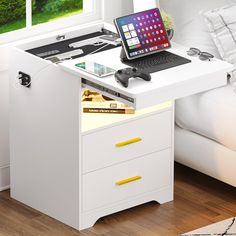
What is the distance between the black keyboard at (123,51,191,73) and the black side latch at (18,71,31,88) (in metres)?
0.42

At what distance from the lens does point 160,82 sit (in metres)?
3.82

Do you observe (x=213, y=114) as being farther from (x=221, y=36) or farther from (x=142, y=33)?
(x=142, y=33)

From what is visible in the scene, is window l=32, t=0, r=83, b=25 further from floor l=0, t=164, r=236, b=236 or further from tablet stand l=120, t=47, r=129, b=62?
tablet stand l=120, t=47, r=129, b=62

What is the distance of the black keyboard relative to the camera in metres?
3.98

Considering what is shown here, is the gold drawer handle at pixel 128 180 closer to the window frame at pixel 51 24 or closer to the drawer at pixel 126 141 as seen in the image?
the drawer at pixel 126 141

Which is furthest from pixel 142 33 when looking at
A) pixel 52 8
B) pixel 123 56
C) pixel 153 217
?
pixel 52 8

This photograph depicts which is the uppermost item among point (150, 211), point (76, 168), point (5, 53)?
point (5, 53)

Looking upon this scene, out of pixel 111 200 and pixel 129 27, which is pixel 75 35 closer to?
pixel 129 27

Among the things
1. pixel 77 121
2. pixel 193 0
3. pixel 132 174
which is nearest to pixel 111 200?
pixel 132 174

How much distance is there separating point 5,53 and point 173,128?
0.82m

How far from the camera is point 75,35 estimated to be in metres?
4.36

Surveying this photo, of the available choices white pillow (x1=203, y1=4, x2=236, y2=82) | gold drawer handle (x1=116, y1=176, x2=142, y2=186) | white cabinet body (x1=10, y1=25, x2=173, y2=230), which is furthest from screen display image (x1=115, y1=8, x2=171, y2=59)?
gold drawer handle (x1=116, y1=176, x2=142, y2=186)

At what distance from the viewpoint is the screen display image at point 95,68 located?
3.87 m

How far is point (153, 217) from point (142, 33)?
812mm
